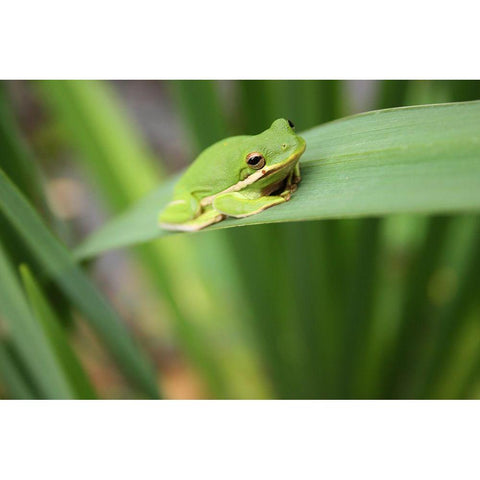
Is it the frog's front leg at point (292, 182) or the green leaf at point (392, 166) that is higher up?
the green leaf at point (392, 166)

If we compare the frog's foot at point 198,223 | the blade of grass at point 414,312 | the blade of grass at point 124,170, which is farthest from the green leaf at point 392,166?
the blade of grass at point 124,170

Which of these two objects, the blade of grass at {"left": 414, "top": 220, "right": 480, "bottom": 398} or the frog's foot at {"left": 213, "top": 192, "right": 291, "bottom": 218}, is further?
the blade of grass at {"left": 414, "top": 220, "right": 480, "bottom": 398}

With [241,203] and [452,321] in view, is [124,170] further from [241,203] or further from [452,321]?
[452,321]

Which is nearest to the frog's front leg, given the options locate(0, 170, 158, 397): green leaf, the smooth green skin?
the smooth green skin

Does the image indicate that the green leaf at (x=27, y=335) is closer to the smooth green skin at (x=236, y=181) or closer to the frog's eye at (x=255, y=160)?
the smooth green skin at (x=236, y=181)

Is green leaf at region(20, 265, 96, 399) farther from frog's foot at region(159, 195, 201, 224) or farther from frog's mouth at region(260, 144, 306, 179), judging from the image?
frog's mouth at region(260, 144, 306, 179)

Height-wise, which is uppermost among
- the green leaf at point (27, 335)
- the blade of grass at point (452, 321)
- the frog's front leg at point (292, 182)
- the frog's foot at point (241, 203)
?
the frog's front leg at point (292, 182)

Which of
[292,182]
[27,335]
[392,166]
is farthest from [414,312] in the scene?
[27,335]
